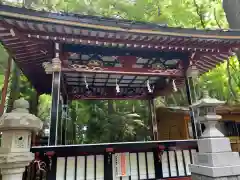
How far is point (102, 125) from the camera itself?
11719 mm

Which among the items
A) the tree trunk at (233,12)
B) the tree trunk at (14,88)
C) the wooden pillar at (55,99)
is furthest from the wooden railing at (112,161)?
the tree trunk at (233,12)

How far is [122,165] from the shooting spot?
5.01 m

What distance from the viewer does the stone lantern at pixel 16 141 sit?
2775 millimetres

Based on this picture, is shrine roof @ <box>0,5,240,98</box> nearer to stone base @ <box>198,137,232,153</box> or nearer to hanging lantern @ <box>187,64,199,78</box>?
hanging lantern @ <box>187,64,199,78</box>

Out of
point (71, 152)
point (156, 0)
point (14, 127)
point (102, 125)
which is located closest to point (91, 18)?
point (14, 127)

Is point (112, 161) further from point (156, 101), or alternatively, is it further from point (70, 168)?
point (156, 101)

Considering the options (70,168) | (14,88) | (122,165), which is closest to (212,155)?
(122,165)

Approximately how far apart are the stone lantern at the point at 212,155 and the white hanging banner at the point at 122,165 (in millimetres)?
1721

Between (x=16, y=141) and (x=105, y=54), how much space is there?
3548 millimetres

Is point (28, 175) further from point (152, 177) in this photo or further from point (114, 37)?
point (114, 37)

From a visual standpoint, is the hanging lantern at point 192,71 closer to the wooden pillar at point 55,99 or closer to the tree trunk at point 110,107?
the wooden pillar at point 55,99

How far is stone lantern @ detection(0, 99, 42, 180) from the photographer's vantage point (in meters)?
2.78

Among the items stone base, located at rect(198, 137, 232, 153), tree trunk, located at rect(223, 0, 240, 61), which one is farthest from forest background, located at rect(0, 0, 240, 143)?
stone base, located at rect(198, 137, 232, 153)

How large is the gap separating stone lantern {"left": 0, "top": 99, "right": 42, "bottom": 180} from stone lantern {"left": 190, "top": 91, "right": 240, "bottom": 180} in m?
3.40
